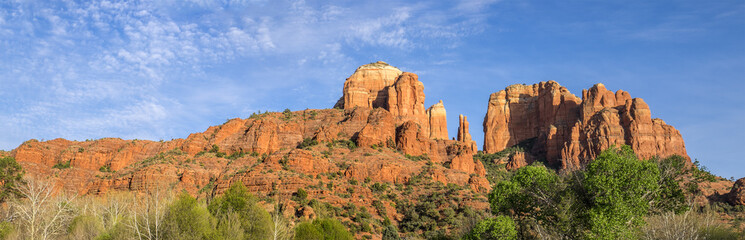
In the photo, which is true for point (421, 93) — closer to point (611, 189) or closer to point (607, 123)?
point (607, 123)

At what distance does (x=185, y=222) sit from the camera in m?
43.5

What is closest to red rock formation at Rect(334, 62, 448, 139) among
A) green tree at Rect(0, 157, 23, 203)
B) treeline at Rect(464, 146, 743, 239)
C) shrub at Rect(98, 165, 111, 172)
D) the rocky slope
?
the rocky slope

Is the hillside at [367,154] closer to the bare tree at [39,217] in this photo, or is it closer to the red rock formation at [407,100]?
the red rock formation at [407,100]

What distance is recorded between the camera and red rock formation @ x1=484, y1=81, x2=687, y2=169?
119 metres

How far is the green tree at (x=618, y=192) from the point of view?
3170 centimetres

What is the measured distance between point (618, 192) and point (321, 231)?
25.3 m

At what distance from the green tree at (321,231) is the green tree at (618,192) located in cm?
2324

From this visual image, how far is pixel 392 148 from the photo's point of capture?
10506 cm

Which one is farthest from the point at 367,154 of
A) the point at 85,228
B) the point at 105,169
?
the point at 85,228

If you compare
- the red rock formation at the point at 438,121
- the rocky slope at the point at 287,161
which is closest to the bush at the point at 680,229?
the rocky slope at the point at 287,161

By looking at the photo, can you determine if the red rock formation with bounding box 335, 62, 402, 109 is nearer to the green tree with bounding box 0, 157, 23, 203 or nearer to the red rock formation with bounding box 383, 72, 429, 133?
the red rock formation with bounding box 383, 72, 429, 133

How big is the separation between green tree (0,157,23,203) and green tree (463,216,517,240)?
203 feet

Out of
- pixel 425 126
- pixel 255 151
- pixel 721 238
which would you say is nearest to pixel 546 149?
pixel 425 126

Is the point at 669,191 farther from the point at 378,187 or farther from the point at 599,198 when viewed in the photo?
the point at 378,187
